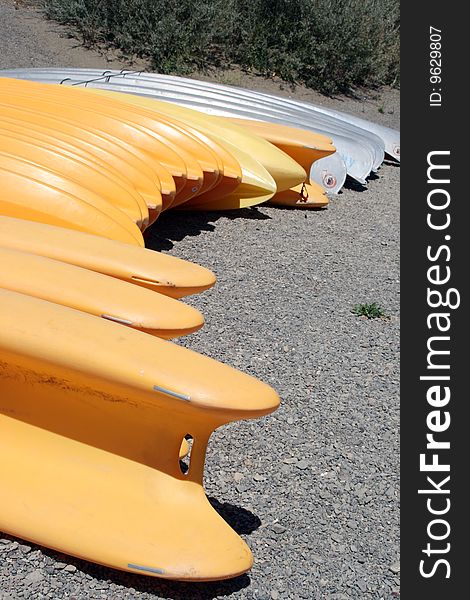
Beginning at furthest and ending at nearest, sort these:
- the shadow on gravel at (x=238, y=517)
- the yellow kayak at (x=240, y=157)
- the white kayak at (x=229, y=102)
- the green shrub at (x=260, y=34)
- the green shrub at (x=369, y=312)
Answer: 1. the green shrub at (x=260, y=34)
2. the white kayak at (x=229, y=102)
3. the yellow kayak at (x=240, y=157)
4. the green shrub at (x=369, y=312)
5. the shadow on gravel at (x=238, y=517)

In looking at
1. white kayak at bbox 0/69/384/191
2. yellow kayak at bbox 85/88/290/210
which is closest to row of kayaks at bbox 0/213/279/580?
yellow kayak at bbox 85/88/290/210

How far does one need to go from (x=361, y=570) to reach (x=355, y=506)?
12.0 inches

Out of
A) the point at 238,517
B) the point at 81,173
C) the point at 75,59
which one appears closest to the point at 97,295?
the point at 238,517

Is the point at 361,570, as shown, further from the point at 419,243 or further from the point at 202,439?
the point at 419,243

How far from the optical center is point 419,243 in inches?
196

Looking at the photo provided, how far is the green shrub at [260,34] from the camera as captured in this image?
1180 centimetres

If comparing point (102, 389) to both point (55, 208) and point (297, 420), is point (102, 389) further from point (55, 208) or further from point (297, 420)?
point (55, 208)

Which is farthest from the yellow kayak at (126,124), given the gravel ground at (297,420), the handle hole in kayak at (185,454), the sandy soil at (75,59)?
the sandy soil at (75,59)

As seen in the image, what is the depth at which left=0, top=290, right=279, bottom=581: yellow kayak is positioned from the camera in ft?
7.07

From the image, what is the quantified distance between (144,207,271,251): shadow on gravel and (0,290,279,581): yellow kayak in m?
2.53

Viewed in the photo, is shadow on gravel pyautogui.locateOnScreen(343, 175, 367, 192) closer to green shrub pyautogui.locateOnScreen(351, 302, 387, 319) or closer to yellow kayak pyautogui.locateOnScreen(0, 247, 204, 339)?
green shrub pyautogui.locateOnScreen(351, 302, 387, 319)

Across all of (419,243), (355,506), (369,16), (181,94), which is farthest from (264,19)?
(355,506)

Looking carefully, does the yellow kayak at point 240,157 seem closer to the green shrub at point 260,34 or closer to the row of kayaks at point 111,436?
the row of kayaks at point 111,436

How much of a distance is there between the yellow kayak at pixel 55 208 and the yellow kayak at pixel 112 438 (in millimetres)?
1411
